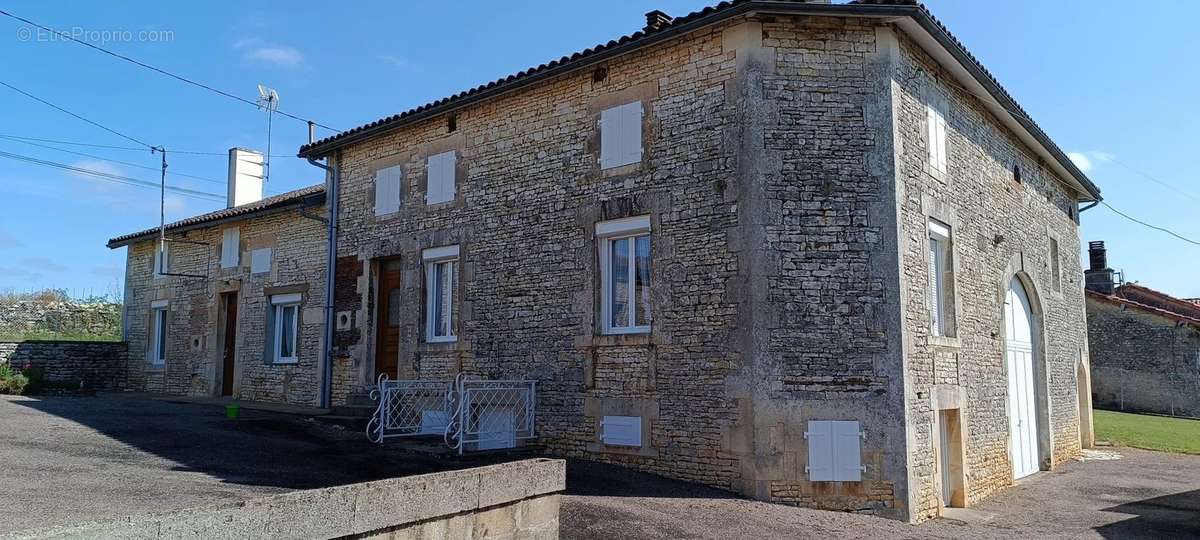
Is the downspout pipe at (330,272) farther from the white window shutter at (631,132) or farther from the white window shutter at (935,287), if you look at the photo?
the white window shutter at (935,287)

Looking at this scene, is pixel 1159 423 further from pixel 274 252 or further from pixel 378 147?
pixel 274 252

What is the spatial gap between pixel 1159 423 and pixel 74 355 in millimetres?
25657

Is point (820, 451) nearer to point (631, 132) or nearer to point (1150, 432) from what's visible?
point (631, 132)

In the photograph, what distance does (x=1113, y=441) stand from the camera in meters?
16.8

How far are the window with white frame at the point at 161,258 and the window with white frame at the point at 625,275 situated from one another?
11247mm

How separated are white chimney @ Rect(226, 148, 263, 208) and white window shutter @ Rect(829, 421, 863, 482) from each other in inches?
627

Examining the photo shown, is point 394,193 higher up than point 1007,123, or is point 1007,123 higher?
point 1007,123

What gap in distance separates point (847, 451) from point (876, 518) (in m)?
0.70

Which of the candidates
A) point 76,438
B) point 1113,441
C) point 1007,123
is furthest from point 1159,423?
point 76,438

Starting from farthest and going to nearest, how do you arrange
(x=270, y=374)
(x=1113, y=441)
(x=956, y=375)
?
1. (x=1113, y=441)
2. (x=270, y=374)
3. (x=956, y=375)

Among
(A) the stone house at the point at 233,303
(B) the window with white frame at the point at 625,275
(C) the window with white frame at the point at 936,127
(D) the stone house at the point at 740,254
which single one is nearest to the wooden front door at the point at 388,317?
(D) the stone house at the point at 740,254

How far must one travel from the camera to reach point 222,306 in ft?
52.0

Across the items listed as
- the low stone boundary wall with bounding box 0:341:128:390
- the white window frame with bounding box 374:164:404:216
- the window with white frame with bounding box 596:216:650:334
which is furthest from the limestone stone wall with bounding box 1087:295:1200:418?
the low stone boundary wall with bounding box 0:341:128:390

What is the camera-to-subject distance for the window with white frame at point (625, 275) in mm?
9562
